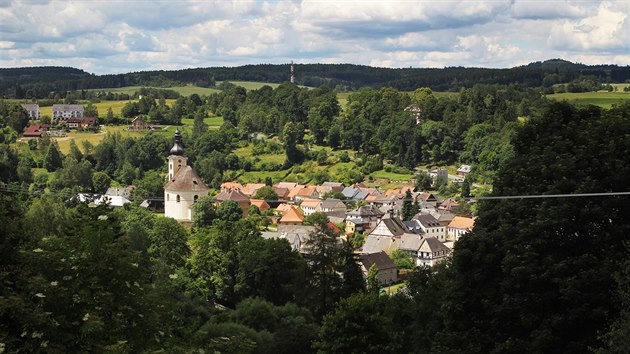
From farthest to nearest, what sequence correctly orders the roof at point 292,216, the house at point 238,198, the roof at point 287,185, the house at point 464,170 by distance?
1. the house at point 464,170
2. the roof at point 287,185
3. the roof at point 292,216
4. the house at point 238,198

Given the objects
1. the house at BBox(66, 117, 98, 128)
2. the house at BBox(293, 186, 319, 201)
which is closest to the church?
the house at BBox(293, 186, 319, 201)

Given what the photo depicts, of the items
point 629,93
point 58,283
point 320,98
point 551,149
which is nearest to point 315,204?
point 320,98

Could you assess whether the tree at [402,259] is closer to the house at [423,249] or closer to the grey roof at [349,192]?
the house at [423,249]

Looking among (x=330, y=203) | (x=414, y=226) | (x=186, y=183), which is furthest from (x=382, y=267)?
(x=330, y=203)

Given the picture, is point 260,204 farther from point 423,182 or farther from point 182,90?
point 182,90

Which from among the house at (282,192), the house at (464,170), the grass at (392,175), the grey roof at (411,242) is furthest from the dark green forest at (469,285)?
the grass at (392,175)

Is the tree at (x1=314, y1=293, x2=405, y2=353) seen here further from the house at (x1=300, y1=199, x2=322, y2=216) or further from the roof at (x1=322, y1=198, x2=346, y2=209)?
the house at (x1=300, y1=199, x2=322, y2=216)
